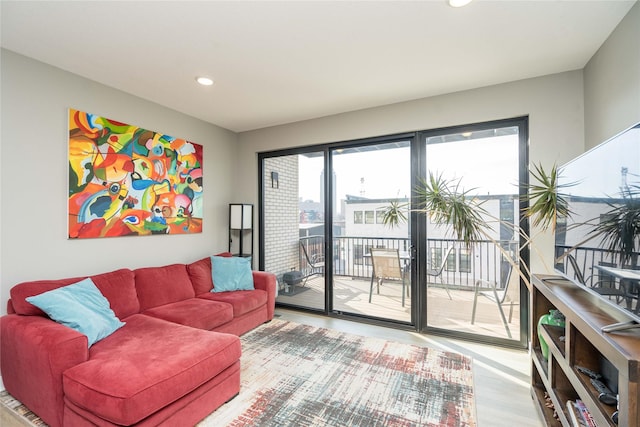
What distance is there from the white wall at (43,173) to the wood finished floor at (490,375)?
1.07 meters

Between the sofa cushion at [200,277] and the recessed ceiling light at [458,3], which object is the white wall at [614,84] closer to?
the recessed ceiling light at [458,3]

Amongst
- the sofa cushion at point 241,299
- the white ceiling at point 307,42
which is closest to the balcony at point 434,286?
the sofa cushion at point 241,299

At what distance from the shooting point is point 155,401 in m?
1.54

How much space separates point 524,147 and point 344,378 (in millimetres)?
2748

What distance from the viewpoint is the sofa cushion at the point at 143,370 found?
1483 mm

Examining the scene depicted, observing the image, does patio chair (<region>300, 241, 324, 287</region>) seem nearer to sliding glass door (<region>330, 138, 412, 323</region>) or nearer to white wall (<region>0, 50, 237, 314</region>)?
sliding glass door (<region>330, 138, 412, 323</region>)

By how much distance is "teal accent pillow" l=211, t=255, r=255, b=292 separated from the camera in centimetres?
343

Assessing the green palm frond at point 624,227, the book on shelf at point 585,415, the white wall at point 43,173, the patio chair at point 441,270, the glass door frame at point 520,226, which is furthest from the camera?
the patio chair at point 441,270

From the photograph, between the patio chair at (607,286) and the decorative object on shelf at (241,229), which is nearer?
the patio chair at (607,286)

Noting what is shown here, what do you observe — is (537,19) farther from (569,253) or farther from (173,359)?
(173,359)

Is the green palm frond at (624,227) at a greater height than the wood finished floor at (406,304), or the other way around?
the green palm frond at (624,227)

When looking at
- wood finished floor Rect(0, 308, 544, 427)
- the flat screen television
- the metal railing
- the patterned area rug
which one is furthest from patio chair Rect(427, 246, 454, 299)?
the flat screen television

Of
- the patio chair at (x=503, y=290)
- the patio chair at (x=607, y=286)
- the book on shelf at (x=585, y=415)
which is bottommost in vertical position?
the book on shelf at (x=585, y=415)

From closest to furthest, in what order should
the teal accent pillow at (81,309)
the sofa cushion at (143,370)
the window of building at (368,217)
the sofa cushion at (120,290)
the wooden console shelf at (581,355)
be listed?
the wooden console shelf at (581,355) < the sofa cushion at (143,370) < the teal accent pillow at (81,309) < the sofa cushion at (120,290) < the window of building at (368,217)
